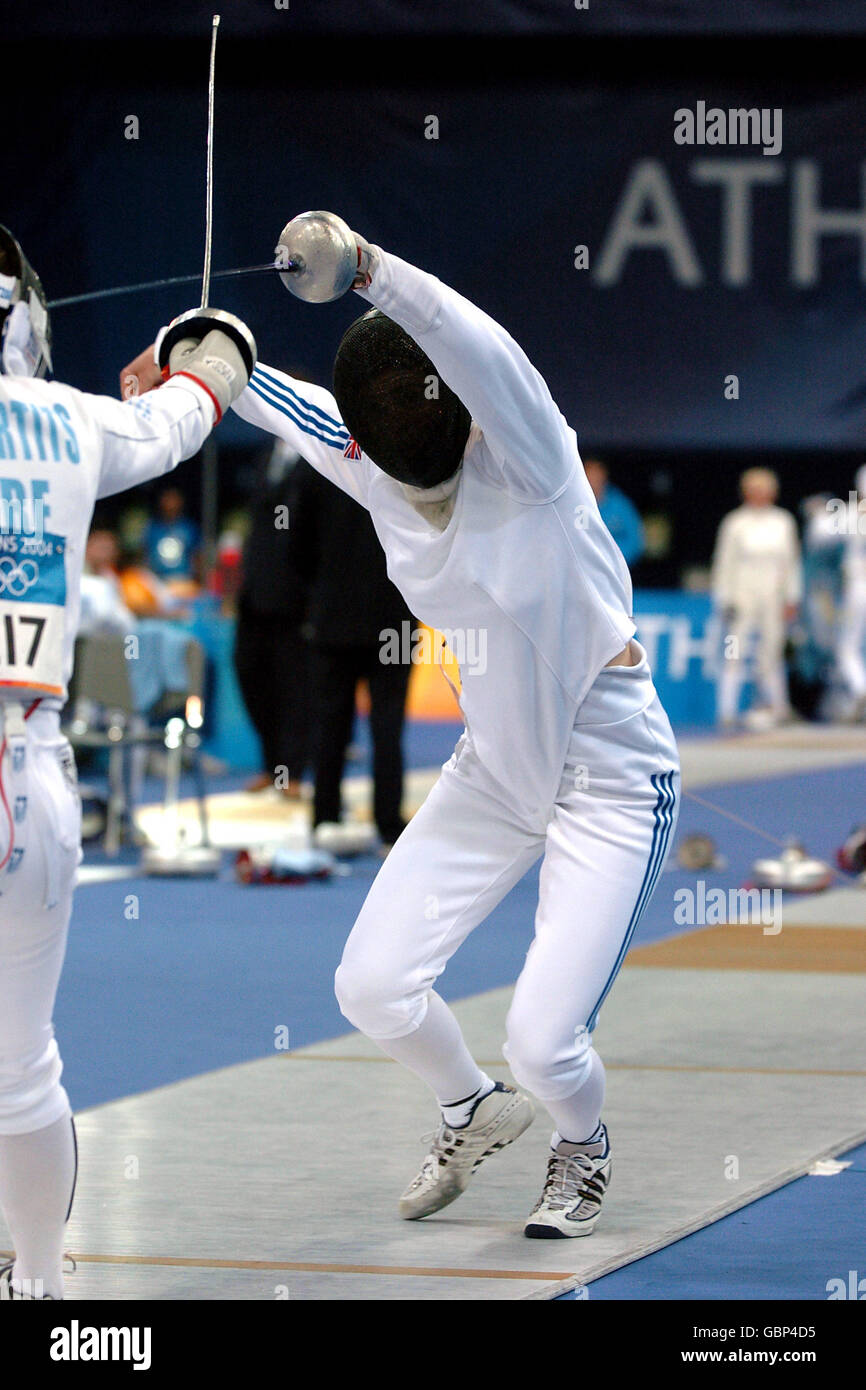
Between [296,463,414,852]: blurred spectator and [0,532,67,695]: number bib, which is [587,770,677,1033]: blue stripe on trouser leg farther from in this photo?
[296,463,414,852]: blurred spectator

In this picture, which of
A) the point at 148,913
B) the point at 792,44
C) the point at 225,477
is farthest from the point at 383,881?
the point at 225,477

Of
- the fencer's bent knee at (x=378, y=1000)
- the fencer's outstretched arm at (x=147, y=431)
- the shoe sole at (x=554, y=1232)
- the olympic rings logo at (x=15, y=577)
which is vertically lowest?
the shoe sole at (x=554, y=1232)

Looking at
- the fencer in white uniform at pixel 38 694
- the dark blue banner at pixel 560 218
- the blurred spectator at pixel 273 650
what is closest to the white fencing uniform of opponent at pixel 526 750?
the fencer in white uniform at pixel 38 694

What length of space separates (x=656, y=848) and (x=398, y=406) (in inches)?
40.5

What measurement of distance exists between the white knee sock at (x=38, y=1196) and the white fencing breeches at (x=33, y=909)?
35mm

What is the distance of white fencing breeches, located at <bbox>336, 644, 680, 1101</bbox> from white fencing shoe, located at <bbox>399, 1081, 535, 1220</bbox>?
0.31 metres

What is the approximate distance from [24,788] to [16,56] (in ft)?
43.0

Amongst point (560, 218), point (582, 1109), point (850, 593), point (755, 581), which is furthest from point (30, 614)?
point (850, 593)

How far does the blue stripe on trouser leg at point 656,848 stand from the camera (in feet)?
14.0

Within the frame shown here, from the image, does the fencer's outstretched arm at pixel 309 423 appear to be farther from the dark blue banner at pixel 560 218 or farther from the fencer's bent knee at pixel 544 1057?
the dark blue banner at pixel 560 218

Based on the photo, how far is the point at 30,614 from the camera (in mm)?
3359

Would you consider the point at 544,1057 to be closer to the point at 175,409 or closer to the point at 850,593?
the point at 175,409

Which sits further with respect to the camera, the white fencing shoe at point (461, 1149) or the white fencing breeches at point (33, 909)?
the white fencing shoe at point (461, 1149)

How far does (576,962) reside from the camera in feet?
13.6
